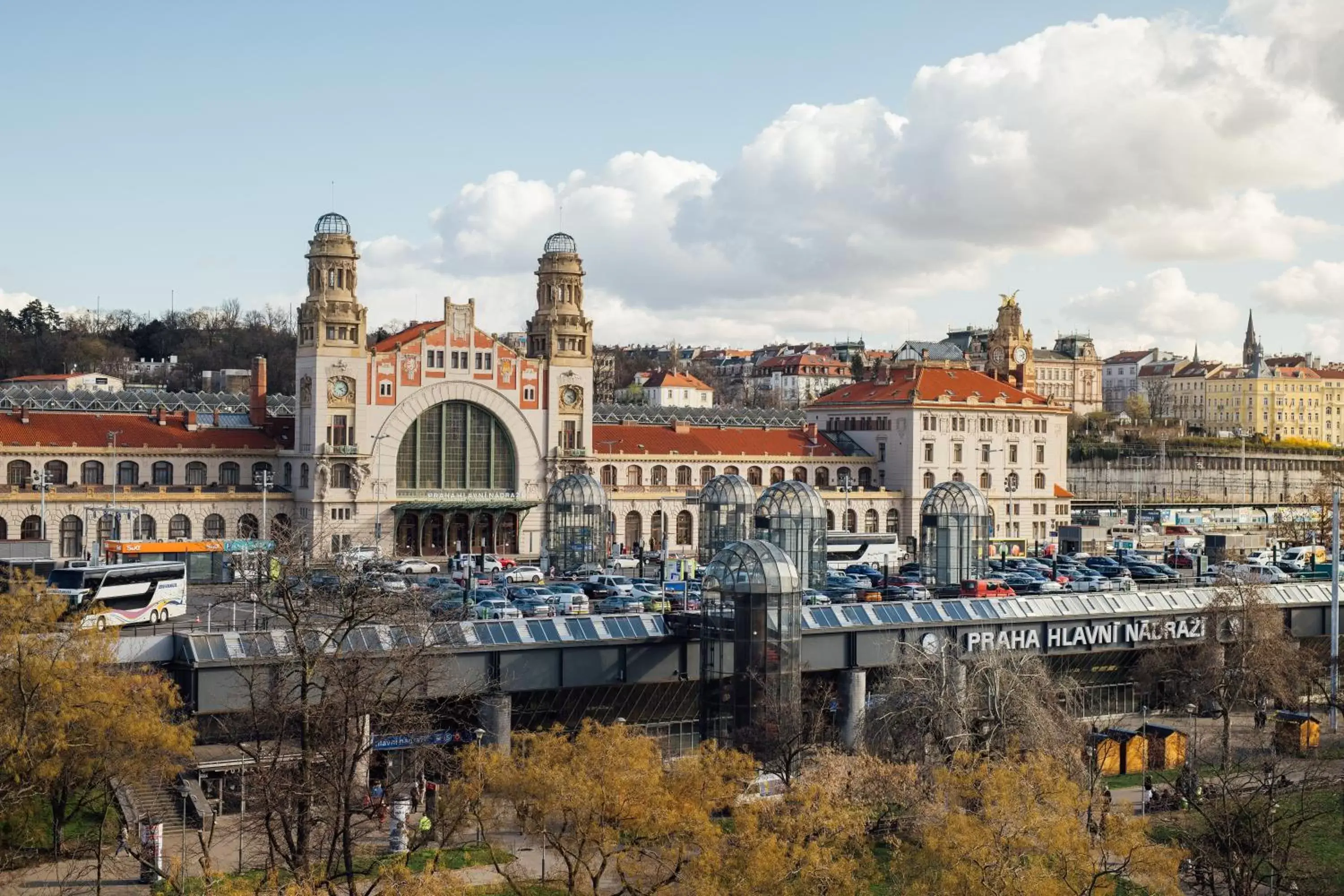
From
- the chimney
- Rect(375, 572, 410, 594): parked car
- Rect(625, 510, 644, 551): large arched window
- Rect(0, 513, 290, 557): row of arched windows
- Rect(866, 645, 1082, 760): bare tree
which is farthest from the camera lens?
Rect(625, 510, 644, 551): large arched window

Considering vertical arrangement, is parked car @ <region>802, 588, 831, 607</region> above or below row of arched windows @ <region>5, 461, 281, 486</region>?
below

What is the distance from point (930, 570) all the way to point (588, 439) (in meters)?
27.1

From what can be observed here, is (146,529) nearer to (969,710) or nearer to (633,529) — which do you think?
(633,529)

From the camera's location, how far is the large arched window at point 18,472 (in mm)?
91812

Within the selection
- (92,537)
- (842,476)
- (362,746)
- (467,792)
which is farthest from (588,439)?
(467,792)

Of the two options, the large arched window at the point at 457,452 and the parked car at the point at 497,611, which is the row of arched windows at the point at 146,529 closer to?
the large arched window at the point at 457,452

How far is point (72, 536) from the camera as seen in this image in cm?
9038

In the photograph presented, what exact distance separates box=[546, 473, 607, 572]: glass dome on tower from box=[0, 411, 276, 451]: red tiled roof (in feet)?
66.1

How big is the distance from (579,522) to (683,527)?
21.1 meters

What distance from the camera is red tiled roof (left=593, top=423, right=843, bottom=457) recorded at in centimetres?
11225

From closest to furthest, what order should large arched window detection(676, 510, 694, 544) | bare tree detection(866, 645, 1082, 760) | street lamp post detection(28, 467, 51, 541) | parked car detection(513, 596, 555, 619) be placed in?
bare tree detection(866, 645, 1082, 760) < parked car detection(513, 596, 555, 619) < street lamp post detection(28, 467, 51, 541) < large arched window detection(676, 510, 694, 544)

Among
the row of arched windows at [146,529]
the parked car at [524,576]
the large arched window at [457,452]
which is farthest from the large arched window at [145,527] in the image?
the parked car at [524,576]

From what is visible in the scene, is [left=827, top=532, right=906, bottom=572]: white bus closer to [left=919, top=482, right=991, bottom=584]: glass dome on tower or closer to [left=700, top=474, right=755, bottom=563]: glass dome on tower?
[left=700, top=474, right=755, bottom=563]: glass dome on tower

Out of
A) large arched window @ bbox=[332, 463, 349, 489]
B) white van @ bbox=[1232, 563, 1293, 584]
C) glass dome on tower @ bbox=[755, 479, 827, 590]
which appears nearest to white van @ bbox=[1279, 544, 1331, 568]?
white van @ bbox=[1232, 563, 1293, 584]
